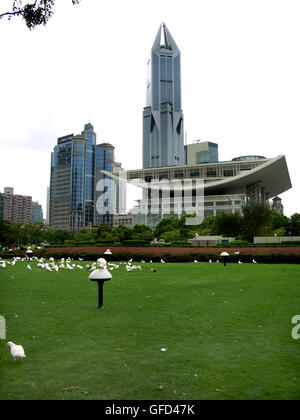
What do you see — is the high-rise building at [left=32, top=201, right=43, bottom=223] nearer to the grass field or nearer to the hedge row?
the hedge row

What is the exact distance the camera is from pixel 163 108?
146125 millimetres

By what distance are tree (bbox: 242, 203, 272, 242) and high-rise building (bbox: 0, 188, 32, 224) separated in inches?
3766

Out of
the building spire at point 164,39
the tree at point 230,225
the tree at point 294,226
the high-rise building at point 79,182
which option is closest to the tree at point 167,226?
the tree at point 230,225

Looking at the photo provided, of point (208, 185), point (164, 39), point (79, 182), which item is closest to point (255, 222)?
point (208, 185)

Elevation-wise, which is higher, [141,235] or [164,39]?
[164,39]

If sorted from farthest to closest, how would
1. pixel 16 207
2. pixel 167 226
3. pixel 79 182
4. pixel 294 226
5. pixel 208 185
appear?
pixel 79 182
pixel 16 207
pixel 208 185
pixel 294 226
pixel 167 226

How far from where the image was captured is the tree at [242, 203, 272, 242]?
1282 inches

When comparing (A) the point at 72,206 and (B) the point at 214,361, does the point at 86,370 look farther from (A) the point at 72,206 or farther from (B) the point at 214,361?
(A) the point at 72,206

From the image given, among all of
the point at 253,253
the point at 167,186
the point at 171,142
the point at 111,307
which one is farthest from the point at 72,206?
the point at 111,307

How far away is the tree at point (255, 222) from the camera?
32.6 m

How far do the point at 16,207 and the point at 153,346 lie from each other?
123m

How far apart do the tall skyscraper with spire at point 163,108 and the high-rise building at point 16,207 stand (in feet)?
181

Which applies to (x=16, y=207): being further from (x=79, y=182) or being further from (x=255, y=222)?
(x=255, y=222)

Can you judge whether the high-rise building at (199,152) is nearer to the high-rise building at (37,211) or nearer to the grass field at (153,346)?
the high-rise building at (37,211)
